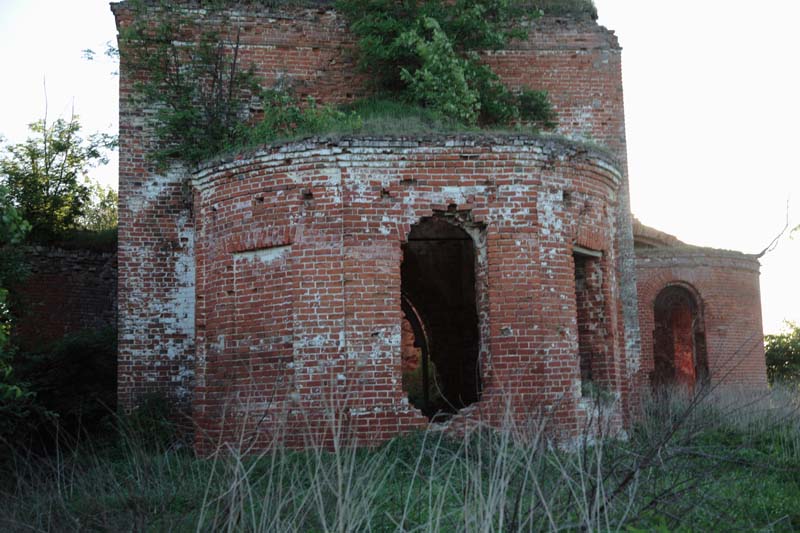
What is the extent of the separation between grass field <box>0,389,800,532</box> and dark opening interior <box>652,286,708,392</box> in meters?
9.84

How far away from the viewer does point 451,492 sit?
7574 mm

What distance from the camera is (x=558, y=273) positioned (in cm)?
1034

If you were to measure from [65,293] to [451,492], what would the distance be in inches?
467

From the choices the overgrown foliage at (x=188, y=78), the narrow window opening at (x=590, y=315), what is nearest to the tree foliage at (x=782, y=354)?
the narrow window opening at (x=590, y=315)

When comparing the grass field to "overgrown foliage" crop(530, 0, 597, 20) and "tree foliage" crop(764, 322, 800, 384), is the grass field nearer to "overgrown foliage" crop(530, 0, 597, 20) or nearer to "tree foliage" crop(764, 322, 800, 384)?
"overgrown foliage" crop(530, 0, 597, 20)

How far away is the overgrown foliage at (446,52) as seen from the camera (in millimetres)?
13133

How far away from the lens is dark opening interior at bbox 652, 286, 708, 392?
1964 cm

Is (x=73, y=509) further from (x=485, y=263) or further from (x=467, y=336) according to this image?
(x=467, y=336)

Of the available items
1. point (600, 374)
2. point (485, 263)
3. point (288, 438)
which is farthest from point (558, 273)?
point (288, 438)

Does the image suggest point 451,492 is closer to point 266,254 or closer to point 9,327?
point 266,254

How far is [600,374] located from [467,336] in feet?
15.2

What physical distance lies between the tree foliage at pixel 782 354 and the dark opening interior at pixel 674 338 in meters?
4.68

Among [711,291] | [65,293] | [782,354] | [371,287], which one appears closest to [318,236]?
[371,287]

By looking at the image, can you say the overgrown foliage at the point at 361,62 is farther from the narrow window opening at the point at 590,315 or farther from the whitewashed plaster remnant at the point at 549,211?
the narrow window opening at the point at 590,315
